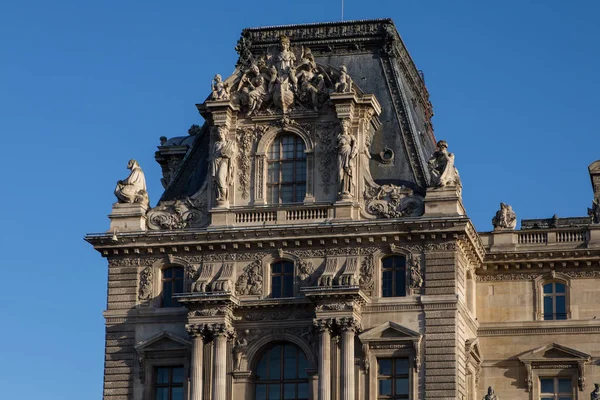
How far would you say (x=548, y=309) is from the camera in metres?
73.1

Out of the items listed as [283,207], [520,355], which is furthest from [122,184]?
[520,355]

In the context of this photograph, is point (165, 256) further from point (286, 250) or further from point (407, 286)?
point (407, 286)

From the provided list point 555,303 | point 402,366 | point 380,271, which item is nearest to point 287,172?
point 380,271

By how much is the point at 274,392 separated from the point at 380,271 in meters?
6.34

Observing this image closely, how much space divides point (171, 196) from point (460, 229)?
12784 mm

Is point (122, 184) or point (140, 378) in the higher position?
point (122, 184)

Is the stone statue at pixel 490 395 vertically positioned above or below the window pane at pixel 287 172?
below

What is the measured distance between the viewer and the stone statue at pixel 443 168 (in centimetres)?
6981

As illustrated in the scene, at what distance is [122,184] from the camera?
72.6 meters

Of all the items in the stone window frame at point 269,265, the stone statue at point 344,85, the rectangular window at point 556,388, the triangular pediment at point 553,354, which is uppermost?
the stone statue at point 344,85

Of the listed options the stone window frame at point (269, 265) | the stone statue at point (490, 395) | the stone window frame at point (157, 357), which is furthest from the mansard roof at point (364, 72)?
the stone statue at point (490, 395)

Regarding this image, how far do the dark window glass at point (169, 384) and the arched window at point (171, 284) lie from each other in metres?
2.68

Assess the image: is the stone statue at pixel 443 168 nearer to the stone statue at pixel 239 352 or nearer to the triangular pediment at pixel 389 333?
the triangular pediment at pixel 389 333

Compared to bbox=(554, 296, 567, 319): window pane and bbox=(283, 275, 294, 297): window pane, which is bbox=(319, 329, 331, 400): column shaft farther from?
bbox=(554, 296, 567, 319): window pane
